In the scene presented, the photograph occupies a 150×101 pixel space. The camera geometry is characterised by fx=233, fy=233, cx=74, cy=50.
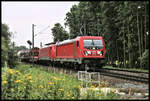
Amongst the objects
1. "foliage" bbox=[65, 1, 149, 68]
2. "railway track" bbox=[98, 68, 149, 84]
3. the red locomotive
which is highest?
"foliage" bbox=[65, 1, 149, 68]

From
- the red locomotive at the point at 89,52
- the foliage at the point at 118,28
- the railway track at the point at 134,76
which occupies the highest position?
the foliage at the point at 118,28

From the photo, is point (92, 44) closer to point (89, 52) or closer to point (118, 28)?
point (89, 52)

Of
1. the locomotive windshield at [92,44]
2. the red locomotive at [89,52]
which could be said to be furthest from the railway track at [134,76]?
the locomotive windshield at [92,44]

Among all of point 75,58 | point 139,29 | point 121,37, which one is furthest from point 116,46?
point 75,58

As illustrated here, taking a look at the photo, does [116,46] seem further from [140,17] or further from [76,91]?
[76,91]

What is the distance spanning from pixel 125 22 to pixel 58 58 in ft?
28.2

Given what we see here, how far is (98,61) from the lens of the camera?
1830 centimetres

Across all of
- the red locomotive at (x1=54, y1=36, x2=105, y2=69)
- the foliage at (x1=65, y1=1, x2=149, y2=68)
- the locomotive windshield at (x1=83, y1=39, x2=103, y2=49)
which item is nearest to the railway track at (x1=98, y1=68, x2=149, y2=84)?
the red locomotive at (x1=54, y1=36, x2=105, y2=69)

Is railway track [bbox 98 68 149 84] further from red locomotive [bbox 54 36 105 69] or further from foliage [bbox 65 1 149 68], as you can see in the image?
foliage [bbox 65 1 149 68]

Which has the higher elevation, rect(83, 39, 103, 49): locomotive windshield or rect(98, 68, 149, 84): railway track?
rect(83, 39, 103, 49): locomotive windshield

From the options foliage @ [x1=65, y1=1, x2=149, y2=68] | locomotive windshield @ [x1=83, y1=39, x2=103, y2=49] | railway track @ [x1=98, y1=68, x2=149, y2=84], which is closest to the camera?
railway track @ [x1=98, y1=68, x2=149, y2=84]

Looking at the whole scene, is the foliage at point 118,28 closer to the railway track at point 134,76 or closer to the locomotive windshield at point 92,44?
the locomotive windshield at point 92,44

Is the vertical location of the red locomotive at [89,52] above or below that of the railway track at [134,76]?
above

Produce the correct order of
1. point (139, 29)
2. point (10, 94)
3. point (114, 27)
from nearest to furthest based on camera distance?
1. point (10, 94)
2. point (139, 29)
3. point (114, 27)
